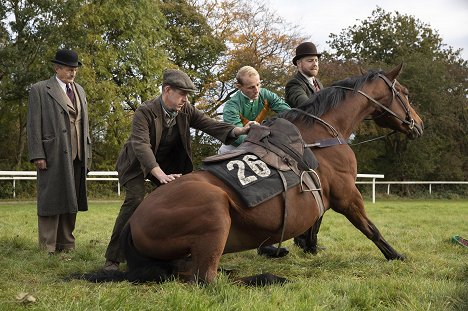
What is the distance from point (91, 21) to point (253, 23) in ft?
35.3

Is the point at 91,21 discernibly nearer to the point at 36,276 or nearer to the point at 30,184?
the point at 30,184

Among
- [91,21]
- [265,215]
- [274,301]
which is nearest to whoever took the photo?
[274,301]

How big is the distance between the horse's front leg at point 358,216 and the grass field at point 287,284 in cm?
16

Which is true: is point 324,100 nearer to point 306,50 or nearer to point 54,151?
point 306,50

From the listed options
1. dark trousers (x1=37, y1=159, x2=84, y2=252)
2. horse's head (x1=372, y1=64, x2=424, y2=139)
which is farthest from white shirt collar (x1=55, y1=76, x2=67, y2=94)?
horse's head (x1=372, y1=64, x2=424, y2=139)

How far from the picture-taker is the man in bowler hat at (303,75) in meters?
6.50

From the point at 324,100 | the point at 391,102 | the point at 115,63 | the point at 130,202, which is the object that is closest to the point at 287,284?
the point at 130,202

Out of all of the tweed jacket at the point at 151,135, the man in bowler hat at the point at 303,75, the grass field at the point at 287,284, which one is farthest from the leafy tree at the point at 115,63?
the tweed jacket at the point at 151,135

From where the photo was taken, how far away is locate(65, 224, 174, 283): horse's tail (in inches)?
170

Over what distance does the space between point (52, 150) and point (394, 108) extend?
4194 mm

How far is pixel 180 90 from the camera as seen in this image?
16.4 feet

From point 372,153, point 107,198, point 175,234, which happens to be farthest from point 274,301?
point 372,153

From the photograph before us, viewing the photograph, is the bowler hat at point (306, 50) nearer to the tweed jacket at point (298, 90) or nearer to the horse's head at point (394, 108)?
the tweed jacket at point (298, 90)

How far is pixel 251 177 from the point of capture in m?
4.40
